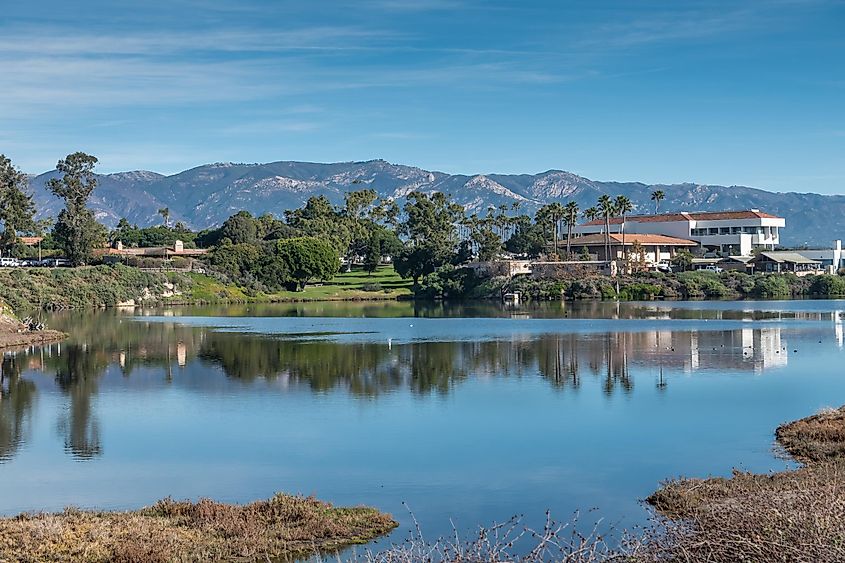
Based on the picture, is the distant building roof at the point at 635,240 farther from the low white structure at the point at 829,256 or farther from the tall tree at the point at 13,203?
the tall tree at the point at 13,203

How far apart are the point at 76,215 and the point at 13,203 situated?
6220mm

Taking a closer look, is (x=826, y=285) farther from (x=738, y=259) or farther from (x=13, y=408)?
(x=13, y=408)

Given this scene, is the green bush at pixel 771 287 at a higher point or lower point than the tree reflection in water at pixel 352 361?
higher

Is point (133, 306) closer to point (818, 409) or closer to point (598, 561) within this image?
point (818, 409)

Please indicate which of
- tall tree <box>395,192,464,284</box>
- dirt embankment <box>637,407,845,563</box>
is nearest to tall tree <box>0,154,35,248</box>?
tall tree <box>395,192,464,284</box>

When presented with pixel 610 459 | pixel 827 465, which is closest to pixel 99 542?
pixel 610 459

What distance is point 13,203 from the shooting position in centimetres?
11069

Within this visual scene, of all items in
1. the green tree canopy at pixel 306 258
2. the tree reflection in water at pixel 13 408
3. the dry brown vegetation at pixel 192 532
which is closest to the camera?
the dry brown vegetation at pixel 192 532

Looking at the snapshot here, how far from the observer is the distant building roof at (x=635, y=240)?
142 m

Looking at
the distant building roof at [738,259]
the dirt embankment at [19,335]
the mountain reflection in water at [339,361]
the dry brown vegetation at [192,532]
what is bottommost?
the dry brown vegetation at [192,532]

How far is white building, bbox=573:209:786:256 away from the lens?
15175cm

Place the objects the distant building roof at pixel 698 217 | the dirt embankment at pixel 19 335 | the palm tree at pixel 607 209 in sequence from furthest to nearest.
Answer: the distant building roof at pixel 698 217
the palm tree at pixel 607 209
the dirt embankment at pixel 19 335

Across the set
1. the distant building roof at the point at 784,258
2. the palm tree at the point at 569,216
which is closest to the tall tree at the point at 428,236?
the palm tree at the point at 569,216

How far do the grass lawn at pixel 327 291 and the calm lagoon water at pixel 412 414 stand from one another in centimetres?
4472
